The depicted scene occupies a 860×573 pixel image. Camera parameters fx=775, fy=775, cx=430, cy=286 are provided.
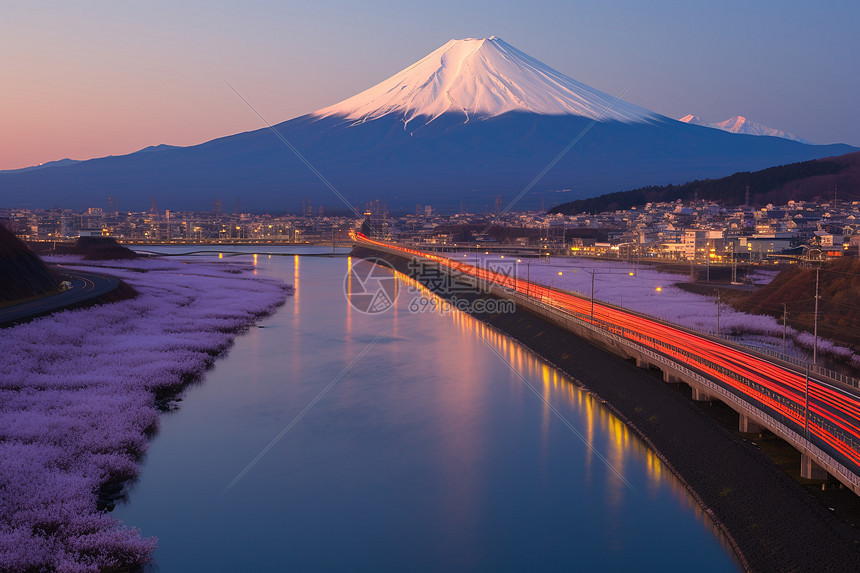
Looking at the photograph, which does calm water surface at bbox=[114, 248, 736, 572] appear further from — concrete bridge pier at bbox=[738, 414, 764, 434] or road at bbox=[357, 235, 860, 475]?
road at bbox=[357, 235, 860, 475]

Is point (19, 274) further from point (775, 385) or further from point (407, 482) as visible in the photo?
point (775, 385)

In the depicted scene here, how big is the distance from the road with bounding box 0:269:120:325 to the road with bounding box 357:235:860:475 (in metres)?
29.5

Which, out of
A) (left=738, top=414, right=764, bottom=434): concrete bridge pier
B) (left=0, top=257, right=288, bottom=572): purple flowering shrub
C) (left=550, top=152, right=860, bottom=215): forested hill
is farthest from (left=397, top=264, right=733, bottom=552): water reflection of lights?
(left=550, top=152, right=860, bottom=215): forested hill

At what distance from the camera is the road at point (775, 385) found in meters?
18.8

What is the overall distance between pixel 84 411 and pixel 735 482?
66.8ft

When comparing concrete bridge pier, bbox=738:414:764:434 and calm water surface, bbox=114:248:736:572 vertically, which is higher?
concrete bridge pier, bbox=738:414:764:434

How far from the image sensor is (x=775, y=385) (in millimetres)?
24797

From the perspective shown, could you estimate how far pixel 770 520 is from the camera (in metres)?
17.7

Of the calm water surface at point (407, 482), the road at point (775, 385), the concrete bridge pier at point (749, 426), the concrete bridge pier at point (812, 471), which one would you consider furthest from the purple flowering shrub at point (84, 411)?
the concrete bridge pier at point (749, 426)

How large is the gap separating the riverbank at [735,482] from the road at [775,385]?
120 cm

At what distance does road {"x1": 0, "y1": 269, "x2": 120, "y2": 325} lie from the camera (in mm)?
40319

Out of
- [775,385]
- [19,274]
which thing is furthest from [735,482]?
[19,274]

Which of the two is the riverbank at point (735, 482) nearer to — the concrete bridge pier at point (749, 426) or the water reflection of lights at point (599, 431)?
the water reflection of lights at point (599, 431)

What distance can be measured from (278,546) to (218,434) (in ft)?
31.4
